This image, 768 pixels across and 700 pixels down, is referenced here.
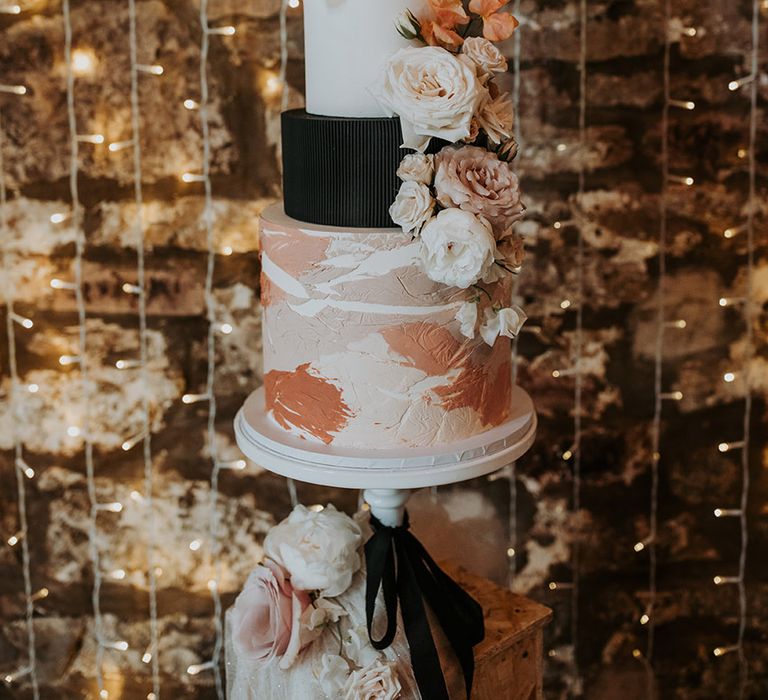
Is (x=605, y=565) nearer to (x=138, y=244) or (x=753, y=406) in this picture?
(x=753, y=406)

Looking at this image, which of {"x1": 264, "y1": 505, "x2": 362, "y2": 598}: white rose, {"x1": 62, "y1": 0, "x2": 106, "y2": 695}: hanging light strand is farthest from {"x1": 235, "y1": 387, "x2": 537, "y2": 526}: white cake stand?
{"x1": 62, "y1": 0, "x2": 106, "y2": 695}: hanging light strand

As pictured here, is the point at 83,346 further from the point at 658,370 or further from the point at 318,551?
the point at 658,370

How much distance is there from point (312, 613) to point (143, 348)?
99 centimetres

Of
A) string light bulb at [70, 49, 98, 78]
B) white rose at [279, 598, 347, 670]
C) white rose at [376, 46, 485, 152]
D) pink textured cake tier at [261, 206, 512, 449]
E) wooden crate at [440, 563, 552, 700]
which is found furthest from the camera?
string light bulb at [70, 49, 98, 78]

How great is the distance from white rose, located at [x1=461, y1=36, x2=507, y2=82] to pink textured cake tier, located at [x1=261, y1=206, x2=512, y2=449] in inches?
9.5

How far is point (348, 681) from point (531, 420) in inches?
18.9

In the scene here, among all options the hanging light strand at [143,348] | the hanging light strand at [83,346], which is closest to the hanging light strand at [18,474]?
the hanging light strand at [83,346]

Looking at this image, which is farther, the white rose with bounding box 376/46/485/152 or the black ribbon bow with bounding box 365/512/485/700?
the black ribbon bow with bounding box 365/512/485/700

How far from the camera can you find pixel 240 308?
2188 millimetres

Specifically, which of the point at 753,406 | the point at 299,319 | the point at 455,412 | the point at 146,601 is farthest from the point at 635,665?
the point at 299,319

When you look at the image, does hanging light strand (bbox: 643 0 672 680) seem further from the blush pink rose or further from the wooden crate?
the blush pink rose

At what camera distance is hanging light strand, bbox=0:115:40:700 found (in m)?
2.13

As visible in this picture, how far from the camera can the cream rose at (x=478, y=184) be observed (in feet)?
4.03

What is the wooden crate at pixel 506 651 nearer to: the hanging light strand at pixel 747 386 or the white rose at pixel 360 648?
the white rose at pixel 360 648
